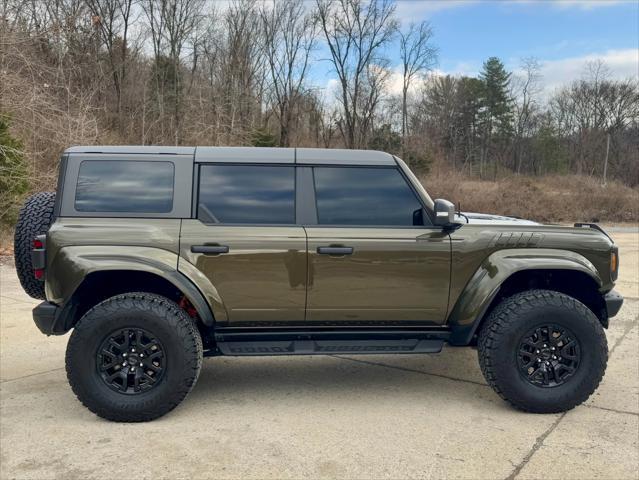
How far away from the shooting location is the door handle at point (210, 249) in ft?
12.3

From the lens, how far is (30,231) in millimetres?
3941

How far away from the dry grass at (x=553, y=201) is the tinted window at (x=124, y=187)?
A: 24.2 meters

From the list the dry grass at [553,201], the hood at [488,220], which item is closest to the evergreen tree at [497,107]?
the dry grass at [553,201]

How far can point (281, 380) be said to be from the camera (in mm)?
4680

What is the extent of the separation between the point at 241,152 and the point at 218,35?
35663 mm

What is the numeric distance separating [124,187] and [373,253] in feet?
5.90

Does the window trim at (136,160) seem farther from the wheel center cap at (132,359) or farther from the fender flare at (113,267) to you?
the wheel center cap at (132,359)

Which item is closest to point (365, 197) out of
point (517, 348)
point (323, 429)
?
point (517, 348)

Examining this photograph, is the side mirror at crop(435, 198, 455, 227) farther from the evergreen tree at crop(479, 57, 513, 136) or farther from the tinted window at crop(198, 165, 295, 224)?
the evergreen tree at crop(479, 57, 513, 136)

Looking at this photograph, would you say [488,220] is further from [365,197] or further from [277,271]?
[277,271]

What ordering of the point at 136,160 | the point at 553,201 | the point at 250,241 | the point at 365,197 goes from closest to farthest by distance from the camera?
1. the point at 250,241
2. the point at 136,160
3. the point at 365,197
4. the point at 553,201

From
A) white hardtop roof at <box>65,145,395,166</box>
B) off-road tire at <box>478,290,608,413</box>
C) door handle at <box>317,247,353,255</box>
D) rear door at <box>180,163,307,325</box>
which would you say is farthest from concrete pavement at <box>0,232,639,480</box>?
white hardtop roof at <box>65,145,395,166</box>

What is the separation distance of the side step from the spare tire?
1441mm

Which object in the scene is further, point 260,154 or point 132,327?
point 260,154
